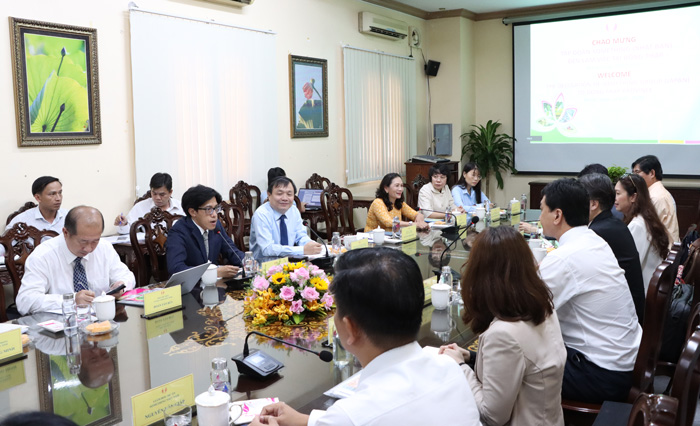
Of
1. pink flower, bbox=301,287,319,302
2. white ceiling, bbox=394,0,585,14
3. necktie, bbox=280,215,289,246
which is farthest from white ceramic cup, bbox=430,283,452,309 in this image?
white ceiling, bbox=394,0,585,14

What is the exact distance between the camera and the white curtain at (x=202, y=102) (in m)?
5.02

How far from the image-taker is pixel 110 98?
4.82m

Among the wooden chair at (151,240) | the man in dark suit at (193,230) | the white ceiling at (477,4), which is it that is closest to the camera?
the man in dark suit at (193,230)

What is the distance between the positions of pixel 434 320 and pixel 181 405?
43.0 inches

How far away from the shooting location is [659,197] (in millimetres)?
4496

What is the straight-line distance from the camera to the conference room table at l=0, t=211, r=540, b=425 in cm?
173

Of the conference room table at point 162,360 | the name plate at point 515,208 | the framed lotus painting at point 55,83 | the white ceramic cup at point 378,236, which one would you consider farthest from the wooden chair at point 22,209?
the name plate at point 515,208

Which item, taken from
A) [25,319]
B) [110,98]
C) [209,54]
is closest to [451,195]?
[209,54]

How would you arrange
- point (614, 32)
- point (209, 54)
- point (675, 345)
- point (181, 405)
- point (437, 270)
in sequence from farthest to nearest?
point (614, 32) < point (209, 54) < point (437, 270) < point (675, 345) < point (181, 405)

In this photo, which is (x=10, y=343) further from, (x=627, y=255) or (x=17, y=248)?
(x=627, y=255)

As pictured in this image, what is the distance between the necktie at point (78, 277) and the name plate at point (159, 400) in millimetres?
1481

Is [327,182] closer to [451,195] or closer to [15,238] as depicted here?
[451,195]

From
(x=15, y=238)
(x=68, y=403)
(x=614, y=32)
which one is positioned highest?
(x=614, y=32)

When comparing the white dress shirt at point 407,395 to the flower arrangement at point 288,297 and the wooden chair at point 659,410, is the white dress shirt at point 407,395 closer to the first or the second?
the wooden chair at point 659,410
